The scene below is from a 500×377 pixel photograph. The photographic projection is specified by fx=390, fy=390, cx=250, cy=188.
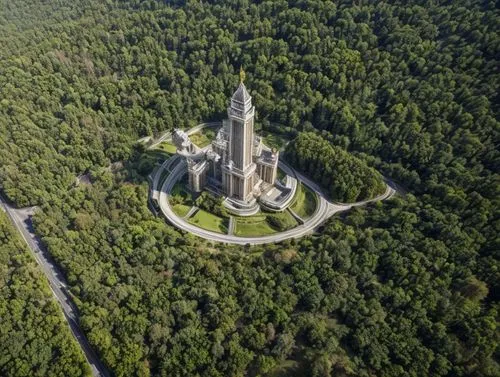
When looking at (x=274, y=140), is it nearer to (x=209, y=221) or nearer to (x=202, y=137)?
(x=202, y=137)

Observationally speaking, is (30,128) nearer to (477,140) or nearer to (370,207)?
(370,207)

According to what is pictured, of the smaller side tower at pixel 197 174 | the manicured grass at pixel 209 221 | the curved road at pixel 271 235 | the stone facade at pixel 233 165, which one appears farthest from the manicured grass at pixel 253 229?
the smaller side tower at pixel 197 174

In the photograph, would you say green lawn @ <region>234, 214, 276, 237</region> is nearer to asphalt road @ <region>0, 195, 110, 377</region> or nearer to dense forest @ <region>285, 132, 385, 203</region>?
dense forest @ <region>285, 132, 385, 203</region>

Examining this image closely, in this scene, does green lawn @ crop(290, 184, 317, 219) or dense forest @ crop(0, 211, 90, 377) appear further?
green lawn @ crop(290, 184, 317, 219)

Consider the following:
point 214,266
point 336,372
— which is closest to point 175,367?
point 214,266

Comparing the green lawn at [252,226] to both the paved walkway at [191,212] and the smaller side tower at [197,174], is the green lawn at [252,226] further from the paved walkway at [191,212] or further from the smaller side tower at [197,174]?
the smaller side tower at [197,174]

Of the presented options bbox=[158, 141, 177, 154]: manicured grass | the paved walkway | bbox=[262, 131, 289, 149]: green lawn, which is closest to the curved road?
the paved walkway

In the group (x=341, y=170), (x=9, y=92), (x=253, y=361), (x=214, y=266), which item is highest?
(x=9, y=92)

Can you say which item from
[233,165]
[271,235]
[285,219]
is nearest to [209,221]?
[233,165]
